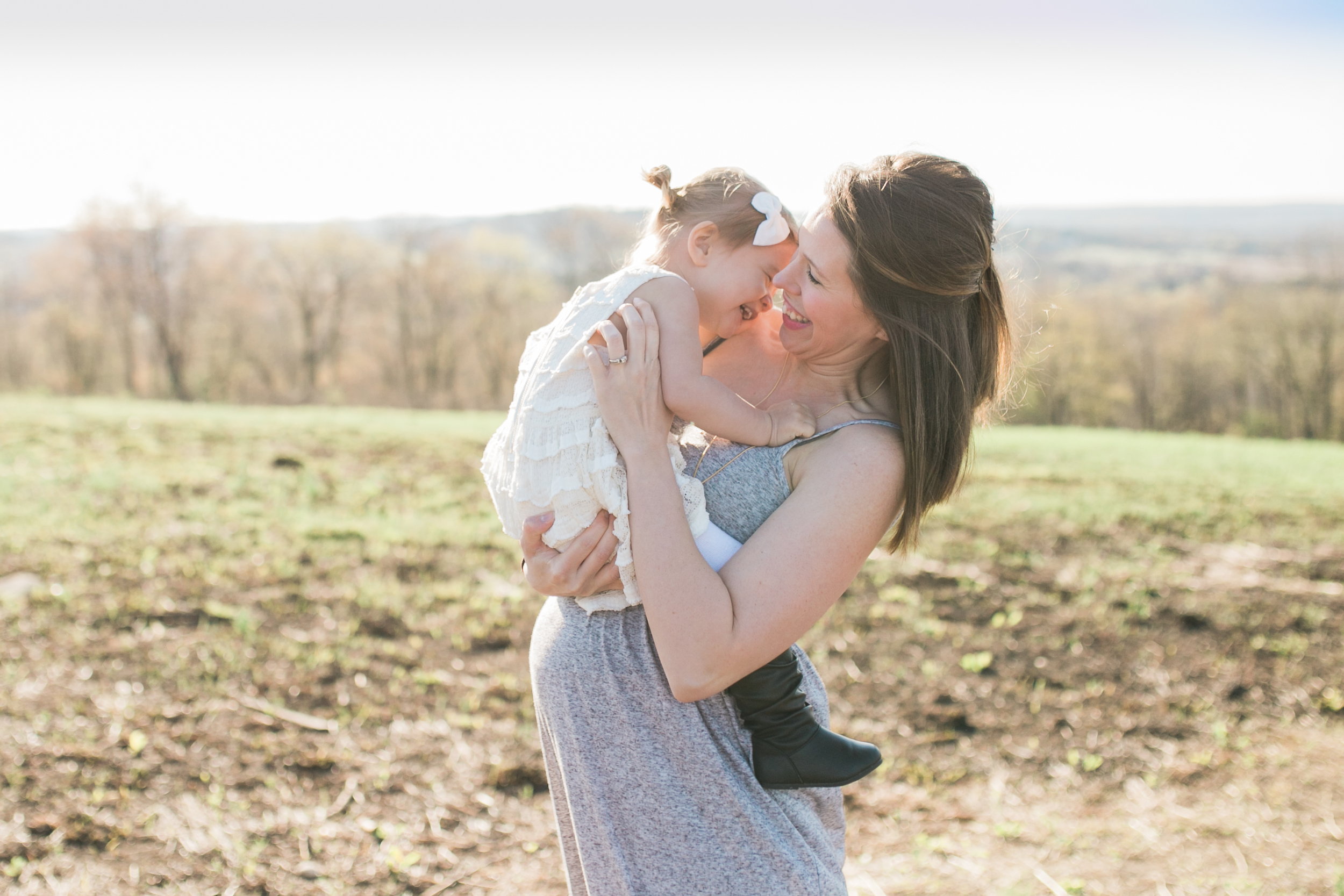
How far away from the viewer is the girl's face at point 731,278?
7.51 ft

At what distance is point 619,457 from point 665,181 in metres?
0.88

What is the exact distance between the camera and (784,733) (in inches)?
Result: 74.8

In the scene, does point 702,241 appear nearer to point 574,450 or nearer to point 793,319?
point 793,319

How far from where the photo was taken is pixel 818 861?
1.94 metres

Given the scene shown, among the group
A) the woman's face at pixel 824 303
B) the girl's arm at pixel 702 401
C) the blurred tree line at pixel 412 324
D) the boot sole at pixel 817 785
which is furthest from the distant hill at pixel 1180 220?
the boot sole at pixel 817 785

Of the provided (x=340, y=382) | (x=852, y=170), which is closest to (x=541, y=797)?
(x=852, y=170)

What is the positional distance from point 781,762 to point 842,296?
962 mm

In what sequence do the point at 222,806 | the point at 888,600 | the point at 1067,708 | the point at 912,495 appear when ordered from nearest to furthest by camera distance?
the point at 912,495 → the point at 222,806 → the point at 1067,708 → the point at 888,600

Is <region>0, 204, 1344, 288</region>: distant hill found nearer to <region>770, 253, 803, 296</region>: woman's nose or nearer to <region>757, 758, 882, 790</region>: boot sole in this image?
<region>770, 253, 803, 296</region>: woman's nose

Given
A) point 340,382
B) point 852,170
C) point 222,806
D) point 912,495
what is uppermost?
point 852,170

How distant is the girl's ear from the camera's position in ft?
7.52

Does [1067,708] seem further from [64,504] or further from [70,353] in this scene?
[70,353]

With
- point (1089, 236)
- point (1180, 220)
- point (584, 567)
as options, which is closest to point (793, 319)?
point (584, 567)

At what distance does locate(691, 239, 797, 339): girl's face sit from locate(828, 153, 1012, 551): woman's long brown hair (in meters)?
0.37
